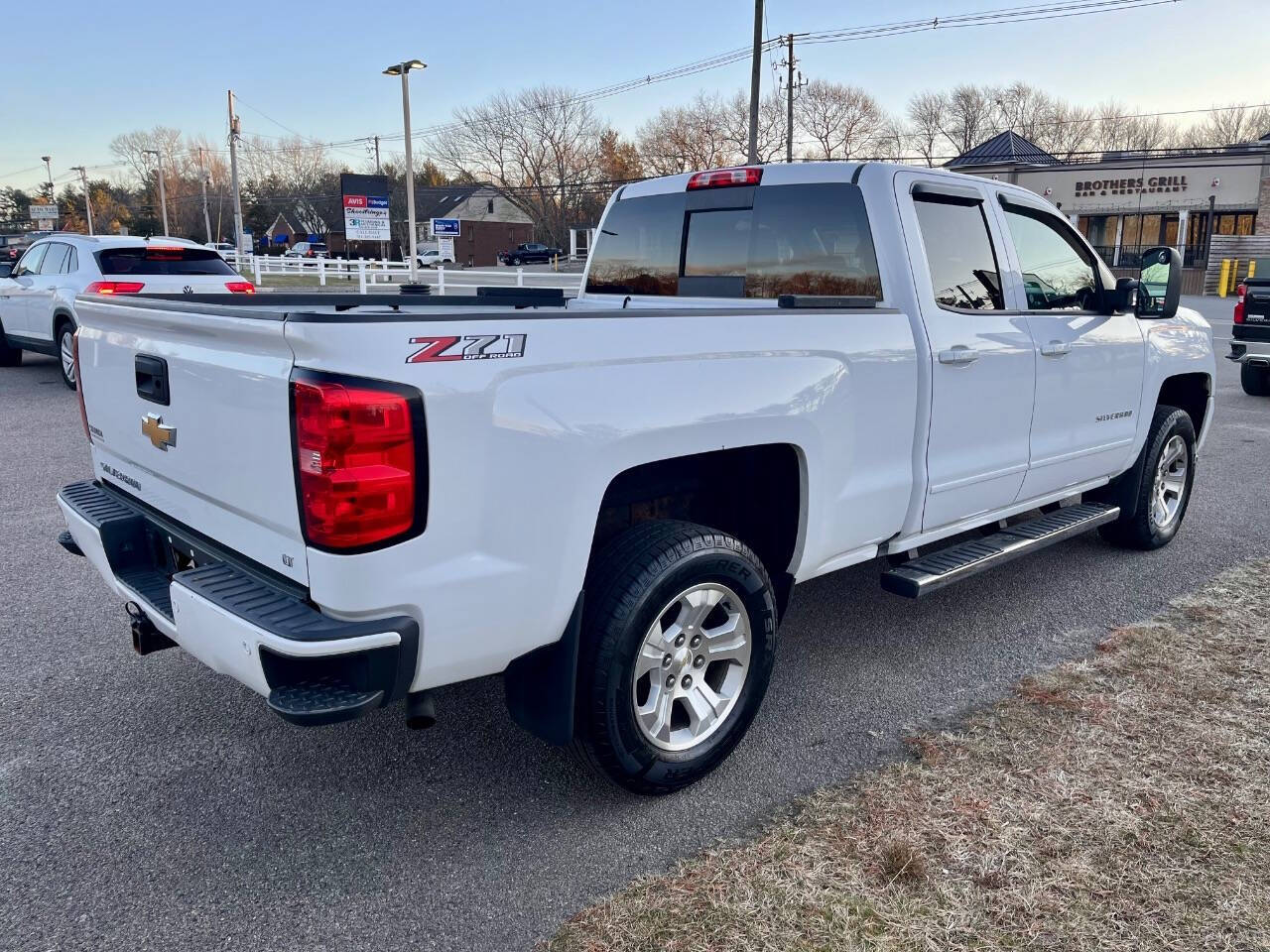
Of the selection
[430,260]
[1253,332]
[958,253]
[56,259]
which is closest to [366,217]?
[56,259]

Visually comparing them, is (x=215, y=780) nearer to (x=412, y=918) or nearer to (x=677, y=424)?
(x=412, y=918)

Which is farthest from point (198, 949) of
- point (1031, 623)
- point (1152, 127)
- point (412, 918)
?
point (1152, 127)

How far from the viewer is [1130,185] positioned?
158ft

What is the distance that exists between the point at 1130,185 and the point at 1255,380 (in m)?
40.6

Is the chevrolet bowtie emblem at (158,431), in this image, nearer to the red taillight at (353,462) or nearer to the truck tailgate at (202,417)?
the truck tailgate at (202,417)

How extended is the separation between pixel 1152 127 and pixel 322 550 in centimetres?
9463

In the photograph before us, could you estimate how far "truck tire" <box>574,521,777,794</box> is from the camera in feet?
9.57

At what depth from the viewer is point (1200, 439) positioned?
245 inches

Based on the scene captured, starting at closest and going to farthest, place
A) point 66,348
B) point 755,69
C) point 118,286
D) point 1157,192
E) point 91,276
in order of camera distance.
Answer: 1. point 118,286
2. point 91,276
3. point 66,348
4. point 755,69
5. point 1157,192

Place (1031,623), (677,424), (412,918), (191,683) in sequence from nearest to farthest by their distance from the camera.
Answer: (412,918), (677,424), (191,683), (1031,623)

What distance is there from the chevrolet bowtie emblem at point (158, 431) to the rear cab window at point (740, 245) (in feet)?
8.10

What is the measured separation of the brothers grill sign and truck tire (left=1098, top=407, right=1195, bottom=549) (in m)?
48.6

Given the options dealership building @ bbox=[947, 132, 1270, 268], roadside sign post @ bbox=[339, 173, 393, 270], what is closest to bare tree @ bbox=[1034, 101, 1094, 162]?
dealership building @ bbox=[947, 132, 1270, 268]

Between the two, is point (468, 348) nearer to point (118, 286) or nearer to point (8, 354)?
point (118, 286)
